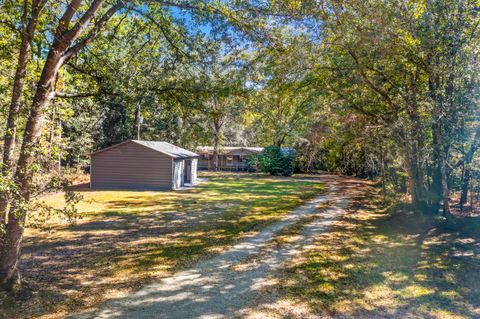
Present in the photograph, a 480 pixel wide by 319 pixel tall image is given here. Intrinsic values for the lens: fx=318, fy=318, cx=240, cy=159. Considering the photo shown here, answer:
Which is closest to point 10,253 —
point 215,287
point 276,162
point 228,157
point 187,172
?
point 215,287

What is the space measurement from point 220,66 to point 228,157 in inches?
1364

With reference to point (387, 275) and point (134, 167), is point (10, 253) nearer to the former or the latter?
point (387, 275)

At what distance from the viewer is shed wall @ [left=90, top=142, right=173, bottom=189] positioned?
64.5ft

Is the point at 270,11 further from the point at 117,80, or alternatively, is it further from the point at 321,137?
the point at 321,137

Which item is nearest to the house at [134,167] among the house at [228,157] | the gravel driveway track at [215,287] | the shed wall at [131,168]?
the shed wall at [131,168]

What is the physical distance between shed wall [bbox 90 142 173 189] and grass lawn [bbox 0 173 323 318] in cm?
421

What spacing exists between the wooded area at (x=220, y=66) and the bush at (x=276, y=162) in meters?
20.2

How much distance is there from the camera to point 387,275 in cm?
619

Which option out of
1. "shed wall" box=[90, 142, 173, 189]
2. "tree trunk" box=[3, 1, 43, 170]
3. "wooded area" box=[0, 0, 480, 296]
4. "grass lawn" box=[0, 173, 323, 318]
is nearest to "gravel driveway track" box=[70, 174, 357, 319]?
"grass lawn" box=[0, 173, 323, 318]

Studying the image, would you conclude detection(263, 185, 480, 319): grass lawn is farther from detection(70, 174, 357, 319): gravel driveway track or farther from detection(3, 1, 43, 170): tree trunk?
detection(3, 1, 43, 170): tree trunk

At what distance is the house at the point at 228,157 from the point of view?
127ft

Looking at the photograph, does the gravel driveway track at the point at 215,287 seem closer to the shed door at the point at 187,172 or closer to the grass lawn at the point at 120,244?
the grass lawn at the point at 120,244

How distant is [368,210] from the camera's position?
542 inches

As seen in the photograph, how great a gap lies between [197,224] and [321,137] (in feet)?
24.6
